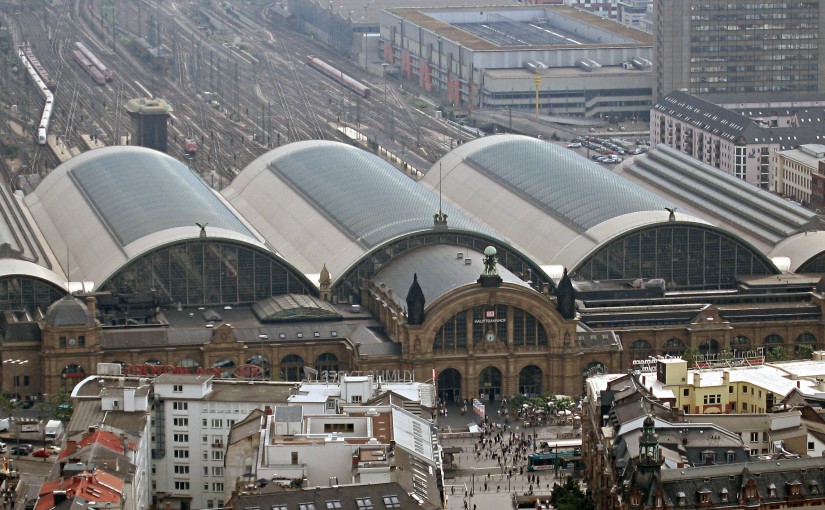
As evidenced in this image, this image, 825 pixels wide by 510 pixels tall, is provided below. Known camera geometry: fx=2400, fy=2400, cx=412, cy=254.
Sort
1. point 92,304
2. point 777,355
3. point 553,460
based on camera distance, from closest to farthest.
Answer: point 553,460, point 92,304, point 777,355

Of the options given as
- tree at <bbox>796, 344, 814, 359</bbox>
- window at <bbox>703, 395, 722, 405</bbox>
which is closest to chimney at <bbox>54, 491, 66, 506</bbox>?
window at <bbox>703, 395, 722, 405</bbox>

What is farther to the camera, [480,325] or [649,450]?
[480,325]

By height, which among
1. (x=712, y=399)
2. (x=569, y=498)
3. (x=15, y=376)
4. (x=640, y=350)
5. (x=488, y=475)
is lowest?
(x=488, y=475)

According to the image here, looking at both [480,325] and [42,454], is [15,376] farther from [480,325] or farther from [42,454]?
[42,454]

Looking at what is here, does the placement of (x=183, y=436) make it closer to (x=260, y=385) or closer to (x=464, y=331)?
(x=260, y=385)

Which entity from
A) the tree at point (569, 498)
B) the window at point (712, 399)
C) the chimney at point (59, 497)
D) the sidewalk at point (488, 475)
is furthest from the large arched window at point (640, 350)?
the chimney at point (59, 497)

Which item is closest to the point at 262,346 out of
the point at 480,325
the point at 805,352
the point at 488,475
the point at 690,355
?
the point at 480,325
